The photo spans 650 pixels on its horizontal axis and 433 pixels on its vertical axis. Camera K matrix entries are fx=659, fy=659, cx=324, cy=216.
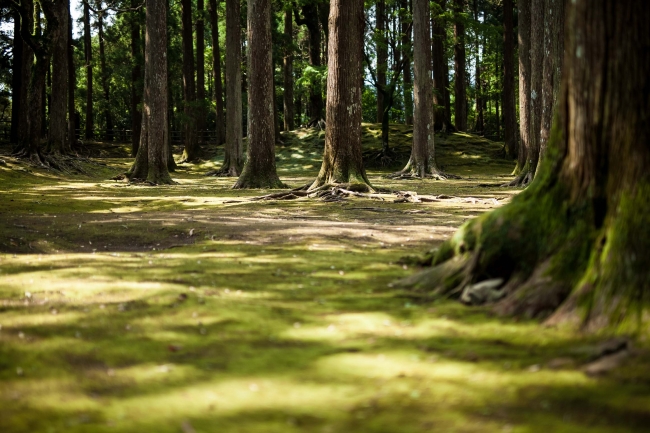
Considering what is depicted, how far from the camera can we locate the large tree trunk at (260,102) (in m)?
16.9

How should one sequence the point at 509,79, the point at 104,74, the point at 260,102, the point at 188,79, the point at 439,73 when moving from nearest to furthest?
the point at 260,102
the point at 509,79
the point at 188,79
the point at 439,73
the point at 104,74

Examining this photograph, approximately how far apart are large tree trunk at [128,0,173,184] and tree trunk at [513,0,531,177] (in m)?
10.7

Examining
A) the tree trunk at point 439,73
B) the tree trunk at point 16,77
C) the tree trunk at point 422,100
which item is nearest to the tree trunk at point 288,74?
the tree trunk at point 439,73

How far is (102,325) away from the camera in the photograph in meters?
4.20

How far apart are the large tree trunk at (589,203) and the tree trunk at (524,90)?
1512 cm

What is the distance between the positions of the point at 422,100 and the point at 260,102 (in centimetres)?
824

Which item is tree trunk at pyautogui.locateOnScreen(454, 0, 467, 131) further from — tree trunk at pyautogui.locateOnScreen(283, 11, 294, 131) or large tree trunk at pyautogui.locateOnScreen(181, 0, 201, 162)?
large tree trunk at pyautogui.locateOnScreen(181, 0, 201, 162)

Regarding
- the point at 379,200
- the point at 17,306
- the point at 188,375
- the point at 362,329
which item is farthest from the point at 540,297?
the point at 379,200

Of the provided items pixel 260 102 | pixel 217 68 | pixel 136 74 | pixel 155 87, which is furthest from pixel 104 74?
pixel 260 102

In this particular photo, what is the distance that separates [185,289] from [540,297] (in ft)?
8.67

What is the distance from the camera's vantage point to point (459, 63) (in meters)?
34.0

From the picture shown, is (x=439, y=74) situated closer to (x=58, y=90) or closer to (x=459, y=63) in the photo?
(x=459, y=63)

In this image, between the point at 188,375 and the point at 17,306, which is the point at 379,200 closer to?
the point at 17,306

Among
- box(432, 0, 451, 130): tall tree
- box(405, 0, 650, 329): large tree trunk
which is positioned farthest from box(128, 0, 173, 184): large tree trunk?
box(405, 0, 650, 329): large tree trunk
